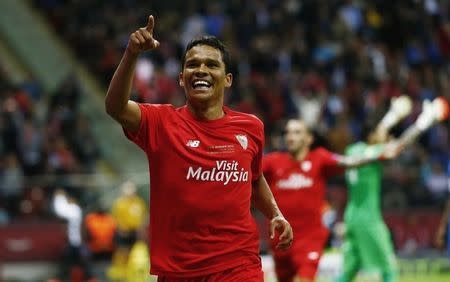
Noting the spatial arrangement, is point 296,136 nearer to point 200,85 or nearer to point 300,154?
point 300,154

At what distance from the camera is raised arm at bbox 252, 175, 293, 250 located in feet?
24.4

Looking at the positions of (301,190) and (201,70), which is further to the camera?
(301,190)

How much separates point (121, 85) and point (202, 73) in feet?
2.41

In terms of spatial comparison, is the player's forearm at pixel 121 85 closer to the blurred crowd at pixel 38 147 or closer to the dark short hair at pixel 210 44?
the dark short hair at pixel 210 44

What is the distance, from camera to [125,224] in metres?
20.7

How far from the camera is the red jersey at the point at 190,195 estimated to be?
7.18 m

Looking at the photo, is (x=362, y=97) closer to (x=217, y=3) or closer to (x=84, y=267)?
(x=217, y=3)

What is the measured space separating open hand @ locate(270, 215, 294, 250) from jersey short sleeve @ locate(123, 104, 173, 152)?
0.97m

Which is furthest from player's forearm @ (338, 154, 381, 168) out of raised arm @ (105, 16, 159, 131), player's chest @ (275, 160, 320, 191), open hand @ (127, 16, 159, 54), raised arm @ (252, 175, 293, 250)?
open hand @ (127, 16, 159, 54)

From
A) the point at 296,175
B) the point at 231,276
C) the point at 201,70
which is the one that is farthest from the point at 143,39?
the point at 296,175

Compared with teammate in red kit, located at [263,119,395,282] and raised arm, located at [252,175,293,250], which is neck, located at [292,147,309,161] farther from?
raised arm, located at [252,175,293,250]

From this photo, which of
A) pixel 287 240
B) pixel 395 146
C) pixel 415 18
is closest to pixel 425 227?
pixel 415 18

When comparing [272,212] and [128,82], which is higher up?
[128,82]

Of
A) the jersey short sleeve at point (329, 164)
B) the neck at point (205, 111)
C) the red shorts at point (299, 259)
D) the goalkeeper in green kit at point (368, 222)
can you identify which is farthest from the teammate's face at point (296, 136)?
the neck at point (205, 111)
